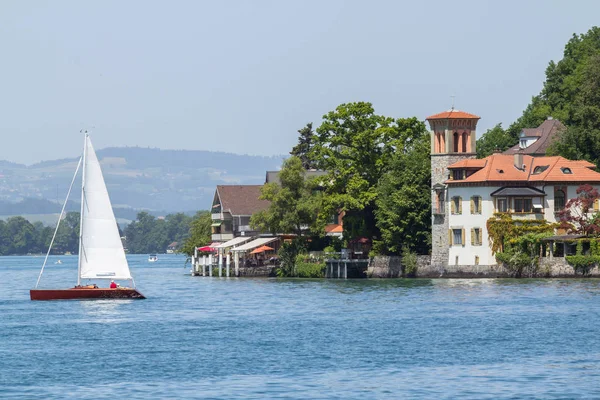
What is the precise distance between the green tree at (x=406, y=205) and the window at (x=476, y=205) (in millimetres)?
5626

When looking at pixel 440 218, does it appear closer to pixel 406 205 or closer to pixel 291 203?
pixel 406 205

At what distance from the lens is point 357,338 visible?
55.1 m

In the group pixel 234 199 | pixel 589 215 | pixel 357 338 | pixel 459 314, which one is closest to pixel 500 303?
pixel 459 314

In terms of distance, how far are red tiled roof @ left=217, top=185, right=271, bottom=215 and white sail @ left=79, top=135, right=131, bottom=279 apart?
2574 inches

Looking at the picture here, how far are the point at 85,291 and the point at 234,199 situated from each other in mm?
70058

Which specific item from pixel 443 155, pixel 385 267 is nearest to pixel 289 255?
pixel 385 267

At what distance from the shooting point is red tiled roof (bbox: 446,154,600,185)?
9794 cm

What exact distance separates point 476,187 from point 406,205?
6.51 metres

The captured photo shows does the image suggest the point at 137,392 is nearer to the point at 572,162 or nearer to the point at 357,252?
the point at 572,162

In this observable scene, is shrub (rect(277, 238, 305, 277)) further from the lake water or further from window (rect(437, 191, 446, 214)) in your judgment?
the lake water

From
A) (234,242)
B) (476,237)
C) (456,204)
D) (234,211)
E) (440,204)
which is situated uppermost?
(234,211)

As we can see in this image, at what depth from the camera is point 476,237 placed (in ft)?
326

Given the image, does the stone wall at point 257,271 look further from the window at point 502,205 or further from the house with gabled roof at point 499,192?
the window at point 502,205

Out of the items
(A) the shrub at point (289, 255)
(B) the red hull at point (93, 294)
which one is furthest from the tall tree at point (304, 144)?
(B) the red hull at point (93, 294)
